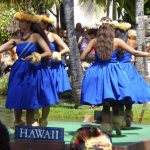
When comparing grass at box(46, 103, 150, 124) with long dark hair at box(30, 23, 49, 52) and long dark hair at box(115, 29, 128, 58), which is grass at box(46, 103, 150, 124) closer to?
long dark hair at box(115, 29, 128, 58)

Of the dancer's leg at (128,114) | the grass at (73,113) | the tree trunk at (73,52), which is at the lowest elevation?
the grass at (73,113)

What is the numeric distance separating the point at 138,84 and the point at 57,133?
212 cm

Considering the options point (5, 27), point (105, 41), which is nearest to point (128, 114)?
point (105, 41)

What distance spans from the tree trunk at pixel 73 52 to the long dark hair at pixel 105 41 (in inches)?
206

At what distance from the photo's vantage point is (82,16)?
133 ft

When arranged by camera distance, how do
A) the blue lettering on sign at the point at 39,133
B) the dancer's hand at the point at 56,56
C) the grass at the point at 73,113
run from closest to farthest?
the blue lettering on sign at the point at 39,133
the dancer's hand at the point at 56,56
the grass at the point at 73,113

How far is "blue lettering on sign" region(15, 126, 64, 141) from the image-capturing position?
7.39 meters

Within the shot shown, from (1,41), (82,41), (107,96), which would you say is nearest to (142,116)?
(107,96)

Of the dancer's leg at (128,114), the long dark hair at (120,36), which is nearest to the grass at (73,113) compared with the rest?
the dancer's leg at (128,114)

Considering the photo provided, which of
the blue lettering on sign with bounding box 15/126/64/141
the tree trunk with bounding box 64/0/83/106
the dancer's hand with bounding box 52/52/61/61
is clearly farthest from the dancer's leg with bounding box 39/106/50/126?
the tree trunk with bounding box 64/0/83/106

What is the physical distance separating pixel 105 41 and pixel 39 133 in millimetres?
1657

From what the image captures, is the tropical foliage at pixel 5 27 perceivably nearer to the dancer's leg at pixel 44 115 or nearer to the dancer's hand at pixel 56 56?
the dancer's hand at pixel 56 56

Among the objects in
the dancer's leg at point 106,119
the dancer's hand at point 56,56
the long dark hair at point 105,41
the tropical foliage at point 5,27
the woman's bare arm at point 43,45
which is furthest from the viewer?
the tropical foliage at point 5,27

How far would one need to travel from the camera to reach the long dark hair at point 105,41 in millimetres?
8609
